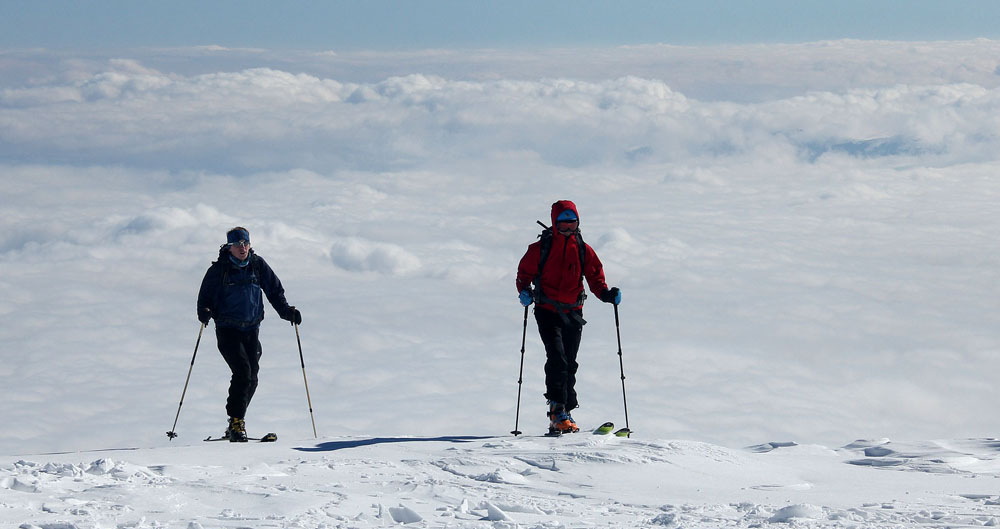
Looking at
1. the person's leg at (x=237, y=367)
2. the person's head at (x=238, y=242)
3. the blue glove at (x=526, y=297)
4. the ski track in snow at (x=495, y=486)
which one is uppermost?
the person's head at (x=238, y=242)

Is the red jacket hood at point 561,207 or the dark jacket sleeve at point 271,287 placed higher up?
the red jacket hood at point 561,207

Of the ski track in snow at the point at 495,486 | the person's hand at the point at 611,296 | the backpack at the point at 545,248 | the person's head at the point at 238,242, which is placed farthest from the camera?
the person's hand at the point at 611,296

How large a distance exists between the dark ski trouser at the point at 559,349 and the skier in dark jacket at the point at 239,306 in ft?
8.90

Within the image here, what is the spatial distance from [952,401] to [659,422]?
314 feet

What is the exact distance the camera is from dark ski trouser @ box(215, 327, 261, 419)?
9.04 meters

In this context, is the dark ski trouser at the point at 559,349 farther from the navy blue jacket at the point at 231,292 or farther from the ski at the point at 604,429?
the navy blue jacket at the point at 231,292

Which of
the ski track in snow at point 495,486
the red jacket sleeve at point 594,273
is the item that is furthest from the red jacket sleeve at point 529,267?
the ski track in snow at point 495,486

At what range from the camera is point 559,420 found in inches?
356

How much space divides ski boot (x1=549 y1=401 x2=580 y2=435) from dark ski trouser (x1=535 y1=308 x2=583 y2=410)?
0.23ft

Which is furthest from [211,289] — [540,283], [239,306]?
[540,283]

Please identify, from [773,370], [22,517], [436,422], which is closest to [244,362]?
[22,517]

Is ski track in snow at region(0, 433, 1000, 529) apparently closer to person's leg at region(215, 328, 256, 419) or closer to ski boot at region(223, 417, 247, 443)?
ski boot at region(223, 417, 247, 443)

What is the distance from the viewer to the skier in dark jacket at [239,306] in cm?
887

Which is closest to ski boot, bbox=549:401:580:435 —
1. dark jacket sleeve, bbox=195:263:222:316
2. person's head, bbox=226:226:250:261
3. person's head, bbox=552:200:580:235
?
person's head, bbox=552:200:580:235
